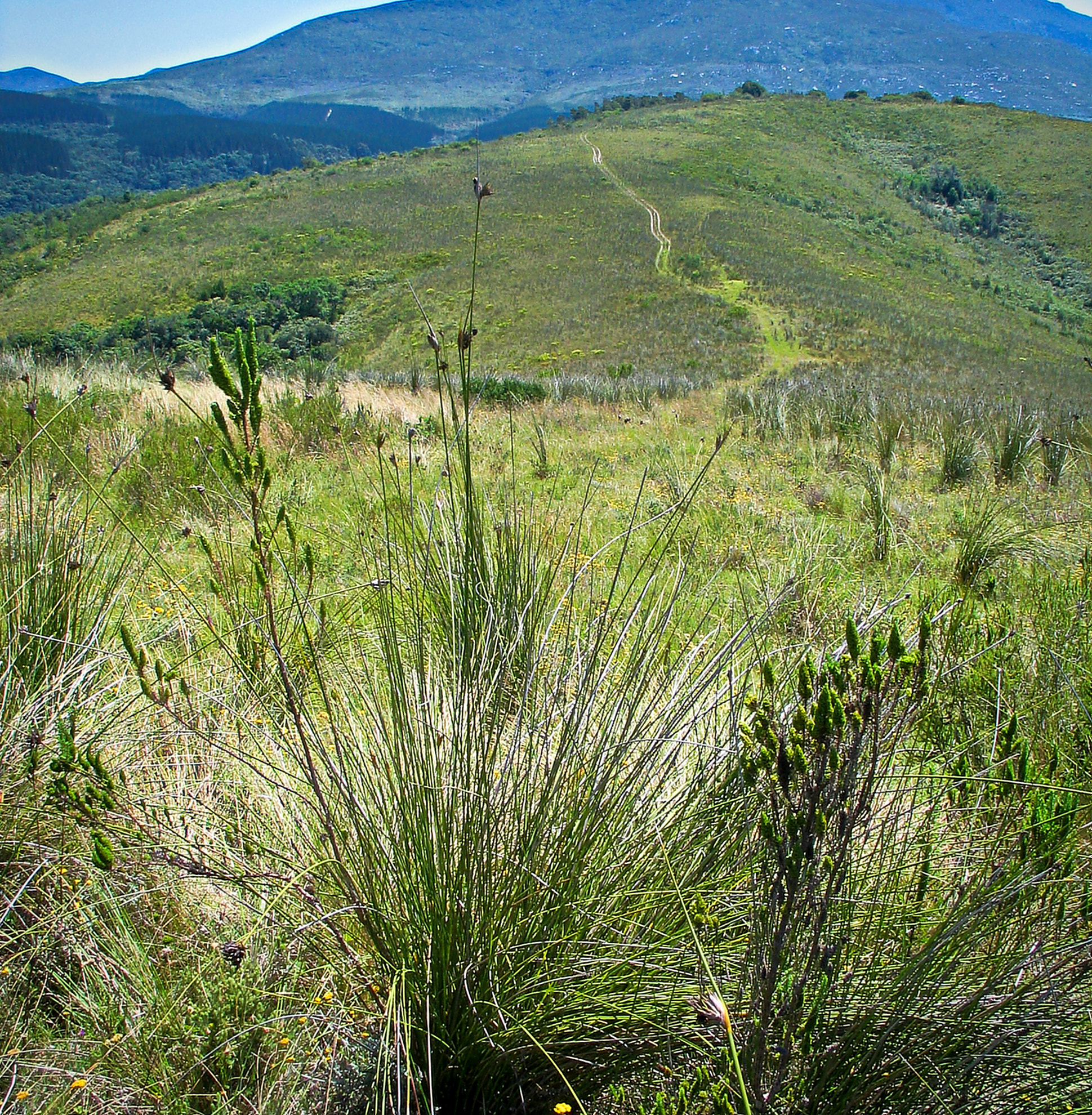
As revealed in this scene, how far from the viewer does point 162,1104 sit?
98 cm

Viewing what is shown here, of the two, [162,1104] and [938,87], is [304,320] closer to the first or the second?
[162,1104]

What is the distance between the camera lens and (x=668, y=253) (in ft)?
121

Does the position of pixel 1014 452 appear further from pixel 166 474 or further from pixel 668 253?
pixel 668 253

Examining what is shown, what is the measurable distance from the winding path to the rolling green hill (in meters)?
0.39

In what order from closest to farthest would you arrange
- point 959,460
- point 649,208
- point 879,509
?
point 879,509, point 959,460, point 649,208

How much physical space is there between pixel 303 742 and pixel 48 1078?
59 cm

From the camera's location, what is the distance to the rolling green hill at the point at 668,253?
27859 mm

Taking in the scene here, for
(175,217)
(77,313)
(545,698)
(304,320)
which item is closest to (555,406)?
(545,698)

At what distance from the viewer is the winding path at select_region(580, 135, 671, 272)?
36.7m

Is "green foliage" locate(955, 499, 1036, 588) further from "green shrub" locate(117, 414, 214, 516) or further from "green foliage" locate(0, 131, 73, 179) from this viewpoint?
"green foliage" locate(0, 131, 73, 179)

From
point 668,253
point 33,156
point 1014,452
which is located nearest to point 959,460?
point 1014,452

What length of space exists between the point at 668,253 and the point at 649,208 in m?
9.10

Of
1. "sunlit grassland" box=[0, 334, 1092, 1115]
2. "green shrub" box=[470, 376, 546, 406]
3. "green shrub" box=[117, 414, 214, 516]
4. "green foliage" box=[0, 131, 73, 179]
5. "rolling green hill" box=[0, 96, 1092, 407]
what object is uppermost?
"green foliage" box=[0, 131, 73, 179]

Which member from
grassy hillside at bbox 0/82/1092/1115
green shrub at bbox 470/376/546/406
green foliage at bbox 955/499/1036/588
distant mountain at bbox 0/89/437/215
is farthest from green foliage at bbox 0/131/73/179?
green foliage at bbox 955/499/1036/588
